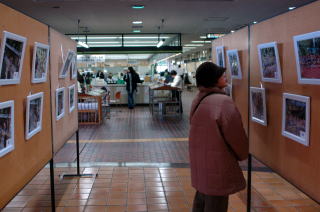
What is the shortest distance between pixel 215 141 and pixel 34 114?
1332 millimetres

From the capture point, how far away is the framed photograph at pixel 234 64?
315 cm

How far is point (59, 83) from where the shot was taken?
11.4 ft

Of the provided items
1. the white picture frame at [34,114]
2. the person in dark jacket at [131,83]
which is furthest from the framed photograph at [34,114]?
the person in dark jacket at [131,83]

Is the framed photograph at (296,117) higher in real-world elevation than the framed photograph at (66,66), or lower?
lower

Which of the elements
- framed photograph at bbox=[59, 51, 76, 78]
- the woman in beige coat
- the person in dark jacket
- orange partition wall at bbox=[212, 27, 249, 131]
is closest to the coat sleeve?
the woman in beige coat

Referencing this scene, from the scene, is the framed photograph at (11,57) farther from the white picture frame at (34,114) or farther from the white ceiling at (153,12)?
the white ceiling at (153,12)

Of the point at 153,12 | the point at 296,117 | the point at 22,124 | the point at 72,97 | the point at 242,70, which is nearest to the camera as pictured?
the point at 296,117

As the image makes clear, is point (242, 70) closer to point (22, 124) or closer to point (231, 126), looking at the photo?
point (231, 126)

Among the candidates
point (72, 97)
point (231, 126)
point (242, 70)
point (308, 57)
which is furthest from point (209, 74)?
point (72, 97)

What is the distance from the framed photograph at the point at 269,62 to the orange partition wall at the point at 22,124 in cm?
172

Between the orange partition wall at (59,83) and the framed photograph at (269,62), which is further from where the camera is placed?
the orange partition wall at (59,83)

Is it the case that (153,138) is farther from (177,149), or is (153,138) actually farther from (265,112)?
(265,112)

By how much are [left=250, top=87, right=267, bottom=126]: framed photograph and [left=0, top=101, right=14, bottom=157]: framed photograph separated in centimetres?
180

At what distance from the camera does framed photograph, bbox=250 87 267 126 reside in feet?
8.67
